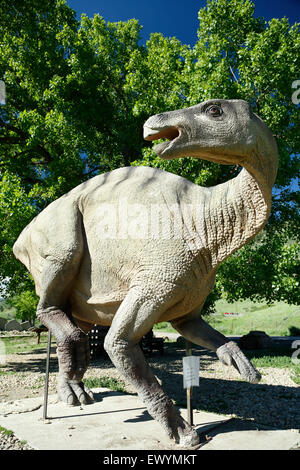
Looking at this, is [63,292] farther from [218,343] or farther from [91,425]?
[218,343]

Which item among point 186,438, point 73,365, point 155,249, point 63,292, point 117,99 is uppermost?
point 117,99

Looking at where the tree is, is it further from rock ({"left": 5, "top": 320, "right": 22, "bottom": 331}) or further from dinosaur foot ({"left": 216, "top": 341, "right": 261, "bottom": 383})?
rock ({"left": 5, "top": 320, "right": 22, "bottom": 331})

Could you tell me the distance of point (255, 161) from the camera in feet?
9.23

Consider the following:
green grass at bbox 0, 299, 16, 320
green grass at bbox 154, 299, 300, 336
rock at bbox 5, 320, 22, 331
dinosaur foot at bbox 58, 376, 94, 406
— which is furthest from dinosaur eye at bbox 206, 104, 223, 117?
green grass at bbox 0, 299, 16, 320

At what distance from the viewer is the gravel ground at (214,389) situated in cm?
504

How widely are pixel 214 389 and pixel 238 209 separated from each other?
471 centimetres

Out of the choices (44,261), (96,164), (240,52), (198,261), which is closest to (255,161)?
(198,261)

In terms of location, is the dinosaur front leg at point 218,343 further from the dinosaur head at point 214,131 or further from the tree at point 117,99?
the tree at point 117,99

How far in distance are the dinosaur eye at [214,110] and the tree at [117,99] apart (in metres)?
5.94

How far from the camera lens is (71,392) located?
4441 mm

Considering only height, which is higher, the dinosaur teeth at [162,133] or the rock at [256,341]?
the dinosaur teeth at [162,133]

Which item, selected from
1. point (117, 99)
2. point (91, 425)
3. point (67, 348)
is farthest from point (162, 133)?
point (117, 99)

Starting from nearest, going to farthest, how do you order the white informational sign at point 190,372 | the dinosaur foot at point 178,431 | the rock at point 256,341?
1. the dinosaur foot at point 178,431
2. the white informational sign at point 190,372
3. the rock at point 256,341

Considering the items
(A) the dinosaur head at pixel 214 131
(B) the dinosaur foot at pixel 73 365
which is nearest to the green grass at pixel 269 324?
(B) the dinosaur foot at pixel 73 365
